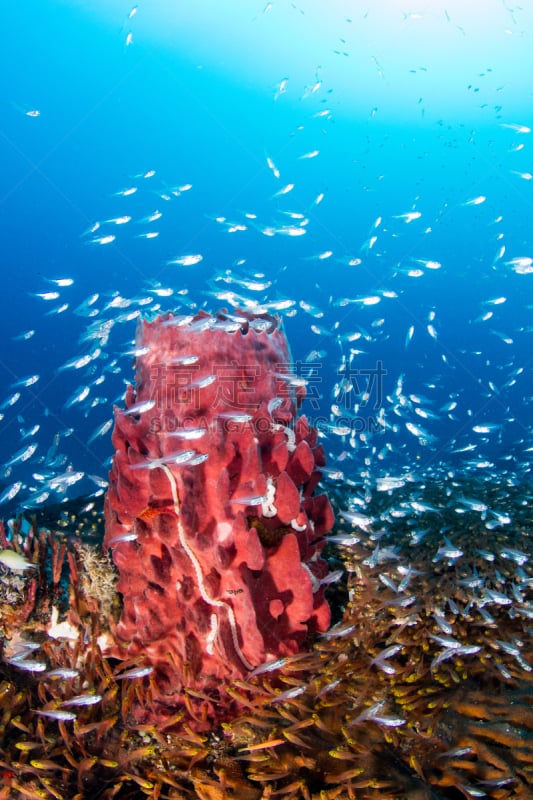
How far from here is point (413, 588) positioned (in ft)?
15.2

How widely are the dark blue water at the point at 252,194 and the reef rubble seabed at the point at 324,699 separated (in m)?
46.5

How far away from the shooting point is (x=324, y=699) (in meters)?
3.79

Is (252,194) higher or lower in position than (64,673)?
lower

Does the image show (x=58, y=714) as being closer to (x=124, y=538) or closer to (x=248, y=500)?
(x=124, y=538)

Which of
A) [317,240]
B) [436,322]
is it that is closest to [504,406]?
[436,322]

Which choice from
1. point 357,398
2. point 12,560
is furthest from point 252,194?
point 12,560

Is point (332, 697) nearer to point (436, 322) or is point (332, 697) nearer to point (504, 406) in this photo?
point (504, 406)

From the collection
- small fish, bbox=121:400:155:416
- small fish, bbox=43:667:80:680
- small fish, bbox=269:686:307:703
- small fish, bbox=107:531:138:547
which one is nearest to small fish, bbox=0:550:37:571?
small fish, bbox=43:667:80:680

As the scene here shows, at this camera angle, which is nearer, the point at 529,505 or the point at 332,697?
the point at 332,697

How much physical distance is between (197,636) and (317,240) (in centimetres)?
9412

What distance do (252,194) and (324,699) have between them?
100242 mm

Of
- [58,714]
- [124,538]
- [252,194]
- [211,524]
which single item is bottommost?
[252,194]

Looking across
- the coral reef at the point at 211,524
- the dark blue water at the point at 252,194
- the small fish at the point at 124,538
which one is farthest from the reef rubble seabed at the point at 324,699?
the dark blue water at the point at 252,194

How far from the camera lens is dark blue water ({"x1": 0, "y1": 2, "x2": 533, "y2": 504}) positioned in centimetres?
6331
